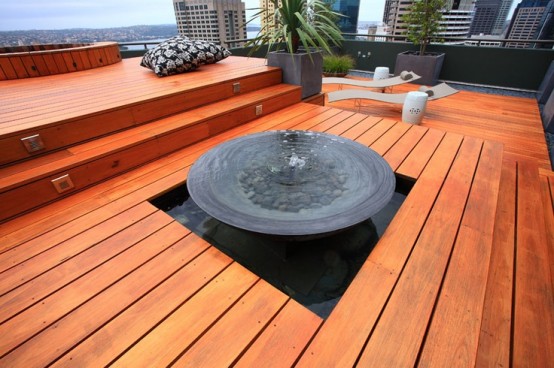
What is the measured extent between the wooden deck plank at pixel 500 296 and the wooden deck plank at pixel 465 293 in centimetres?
10

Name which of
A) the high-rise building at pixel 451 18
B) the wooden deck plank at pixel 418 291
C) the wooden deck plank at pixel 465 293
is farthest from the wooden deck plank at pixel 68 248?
the high-rise building at pixel 451 18

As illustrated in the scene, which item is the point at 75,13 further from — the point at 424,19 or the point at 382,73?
the point at 424,19

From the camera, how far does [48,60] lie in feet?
11.3

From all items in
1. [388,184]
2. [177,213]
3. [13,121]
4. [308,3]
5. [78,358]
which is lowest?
[177,213]

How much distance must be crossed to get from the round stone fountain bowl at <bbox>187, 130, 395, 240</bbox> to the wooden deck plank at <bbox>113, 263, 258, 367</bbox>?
253 mm

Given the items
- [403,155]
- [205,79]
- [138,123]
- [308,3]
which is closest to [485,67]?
[308,3]

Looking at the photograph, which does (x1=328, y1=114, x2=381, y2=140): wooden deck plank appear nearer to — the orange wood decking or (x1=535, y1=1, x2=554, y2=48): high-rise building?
the orange wood decking

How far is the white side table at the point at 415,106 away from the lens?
11.3 ft

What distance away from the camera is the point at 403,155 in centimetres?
224

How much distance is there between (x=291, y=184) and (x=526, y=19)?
1015cm

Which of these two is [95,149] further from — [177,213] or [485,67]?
[485,67]

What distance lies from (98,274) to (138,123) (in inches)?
60.9

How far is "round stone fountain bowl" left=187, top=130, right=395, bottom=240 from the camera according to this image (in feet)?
4.10

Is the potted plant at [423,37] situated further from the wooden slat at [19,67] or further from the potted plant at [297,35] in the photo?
the wooden slat at [19,67]
